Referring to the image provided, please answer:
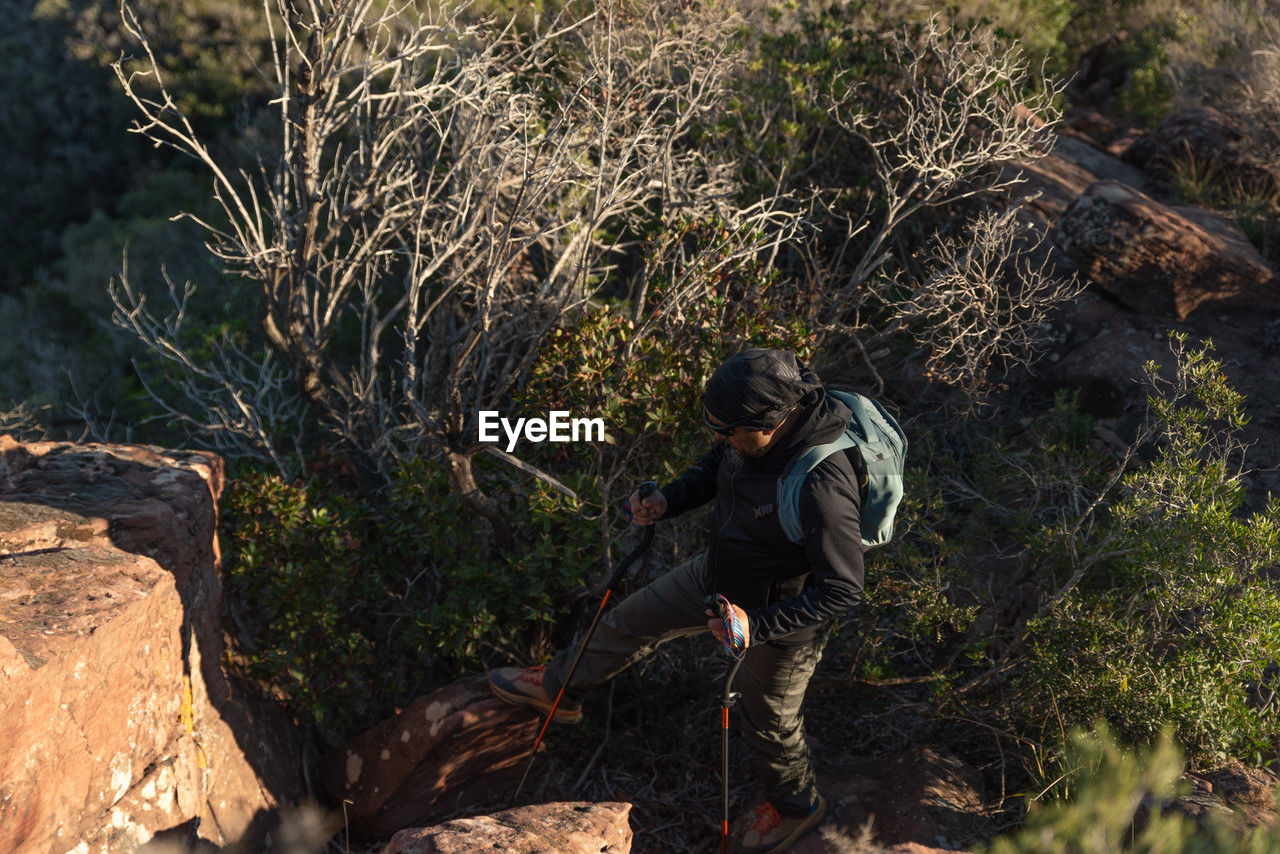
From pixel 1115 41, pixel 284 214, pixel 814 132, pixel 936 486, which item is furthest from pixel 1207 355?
pixel 1115 41

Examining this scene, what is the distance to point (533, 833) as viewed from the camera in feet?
9.93

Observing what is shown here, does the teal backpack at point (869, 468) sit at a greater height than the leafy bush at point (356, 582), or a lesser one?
greater

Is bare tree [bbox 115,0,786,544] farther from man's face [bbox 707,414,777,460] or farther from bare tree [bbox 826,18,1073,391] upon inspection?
man's face [bbox 707,414,777,460]

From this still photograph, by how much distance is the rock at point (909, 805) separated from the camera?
3.62m

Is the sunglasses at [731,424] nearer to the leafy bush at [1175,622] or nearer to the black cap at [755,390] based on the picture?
the black cap at [755,390]

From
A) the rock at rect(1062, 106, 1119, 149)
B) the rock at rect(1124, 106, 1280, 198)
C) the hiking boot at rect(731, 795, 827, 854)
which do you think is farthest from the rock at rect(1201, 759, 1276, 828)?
the rock at rect(1062, 106, 1119, 149)

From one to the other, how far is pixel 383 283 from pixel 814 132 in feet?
11.8

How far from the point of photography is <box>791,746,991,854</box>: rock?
142 inches

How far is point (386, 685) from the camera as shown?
458 cm

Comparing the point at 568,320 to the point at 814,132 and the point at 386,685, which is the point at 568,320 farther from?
the point at 814,132

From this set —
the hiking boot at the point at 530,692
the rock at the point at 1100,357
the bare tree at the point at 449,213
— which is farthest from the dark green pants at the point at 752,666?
the rock at the point at 1100,357

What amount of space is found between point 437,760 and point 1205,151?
26.4 ft

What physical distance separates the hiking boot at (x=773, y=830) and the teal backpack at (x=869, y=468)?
125 centimetres

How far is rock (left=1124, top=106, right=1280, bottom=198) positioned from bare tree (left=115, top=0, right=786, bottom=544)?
4501 millimetres
